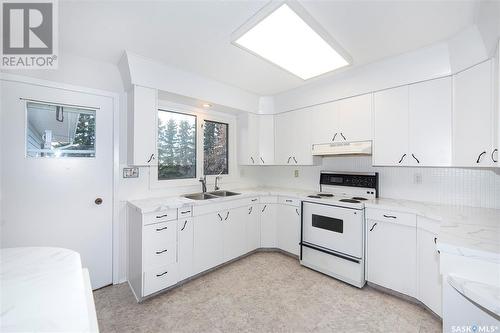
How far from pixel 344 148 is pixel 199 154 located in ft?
6.80

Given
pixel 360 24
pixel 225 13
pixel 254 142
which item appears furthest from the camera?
pixel 254 142

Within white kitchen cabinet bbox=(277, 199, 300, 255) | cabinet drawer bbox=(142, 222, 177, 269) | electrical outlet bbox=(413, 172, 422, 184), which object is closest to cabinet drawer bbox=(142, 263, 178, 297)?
cabinet drawer bbox=(142, 222, 177, 269)

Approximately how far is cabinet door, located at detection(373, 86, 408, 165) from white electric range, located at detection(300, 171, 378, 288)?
0.40 meters

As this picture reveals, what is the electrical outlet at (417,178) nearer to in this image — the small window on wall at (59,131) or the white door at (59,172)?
the white door at (59,172)

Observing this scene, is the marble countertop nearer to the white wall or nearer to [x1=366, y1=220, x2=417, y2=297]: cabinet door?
[x1=366, y1=220, x2=417, y2=297]: cabinet door

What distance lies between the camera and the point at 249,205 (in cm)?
321

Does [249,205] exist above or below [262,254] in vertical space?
above

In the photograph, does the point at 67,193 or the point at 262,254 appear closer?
the point at 67,193

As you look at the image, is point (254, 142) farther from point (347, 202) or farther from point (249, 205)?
point (347, 202)

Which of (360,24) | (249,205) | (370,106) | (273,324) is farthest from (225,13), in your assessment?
(273,324)

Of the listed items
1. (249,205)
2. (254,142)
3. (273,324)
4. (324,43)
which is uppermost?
(324,43)

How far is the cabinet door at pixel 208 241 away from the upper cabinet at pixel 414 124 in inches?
82.9

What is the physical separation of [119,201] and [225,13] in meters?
2.24

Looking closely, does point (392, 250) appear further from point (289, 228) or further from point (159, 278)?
point (159, 278)
